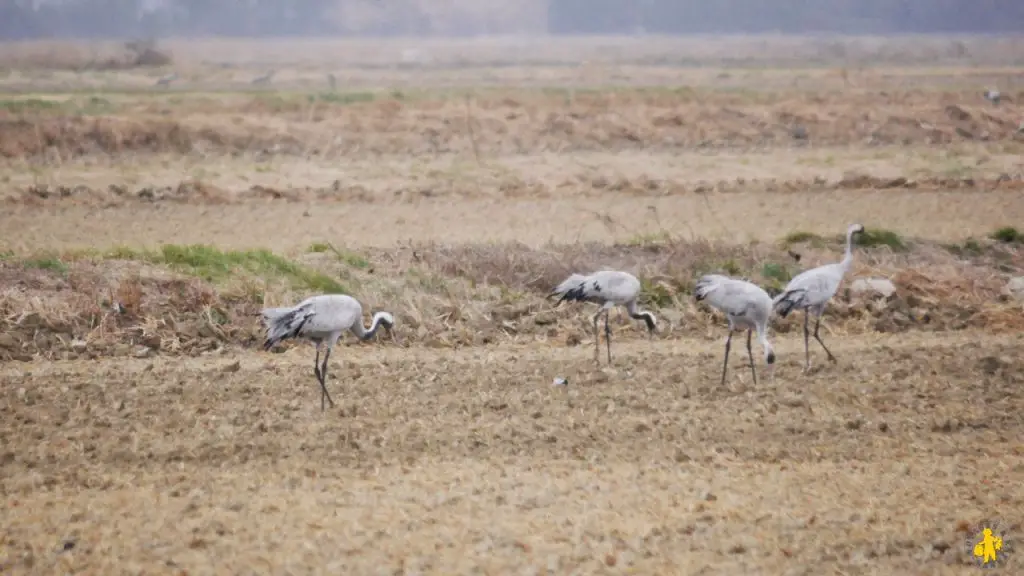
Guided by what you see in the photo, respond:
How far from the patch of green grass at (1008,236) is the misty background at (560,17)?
146 m

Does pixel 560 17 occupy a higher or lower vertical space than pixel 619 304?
lower

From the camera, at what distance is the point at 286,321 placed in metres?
12.9

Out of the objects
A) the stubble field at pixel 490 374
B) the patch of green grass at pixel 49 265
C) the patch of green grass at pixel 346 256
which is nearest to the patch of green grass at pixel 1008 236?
the stubble field at pixel 490 374

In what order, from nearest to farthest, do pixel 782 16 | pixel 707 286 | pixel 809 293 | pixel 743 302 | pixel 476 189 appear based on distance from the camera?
pixel 743 302
pixel 707 286
pixel 809 293
pixel 476 189
pixel 782 16

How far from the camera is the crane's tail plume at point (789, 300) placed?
1446 cm

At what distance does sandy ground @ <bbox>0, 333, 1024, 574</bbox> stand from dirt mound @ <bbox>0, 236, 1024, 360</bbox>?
31.1 inches

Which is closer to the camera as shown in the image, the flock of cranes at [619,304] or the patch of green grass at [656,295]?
the flock of cranes at [619,304]

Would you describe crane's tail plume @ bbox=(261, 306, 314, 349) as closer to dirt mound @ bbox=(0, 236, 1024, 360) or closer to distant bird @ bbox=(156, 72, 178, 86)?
dirt mound @ bbox=(0, 236, 1024, 360)

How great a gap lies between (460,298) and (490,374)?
3169mm

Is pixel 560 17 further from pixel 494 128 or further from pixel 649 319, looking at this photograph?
pixel 649 319

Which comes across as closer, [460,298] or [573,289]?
[573,289]

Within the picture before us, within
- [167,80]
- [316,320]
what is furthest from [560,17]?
[316,320]

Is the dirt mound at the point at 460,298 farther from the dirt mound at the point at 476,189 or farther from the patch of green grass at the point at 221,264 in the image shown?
the dirt mound at the point at 476,189

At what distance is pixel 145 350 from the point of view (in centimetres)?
1523
